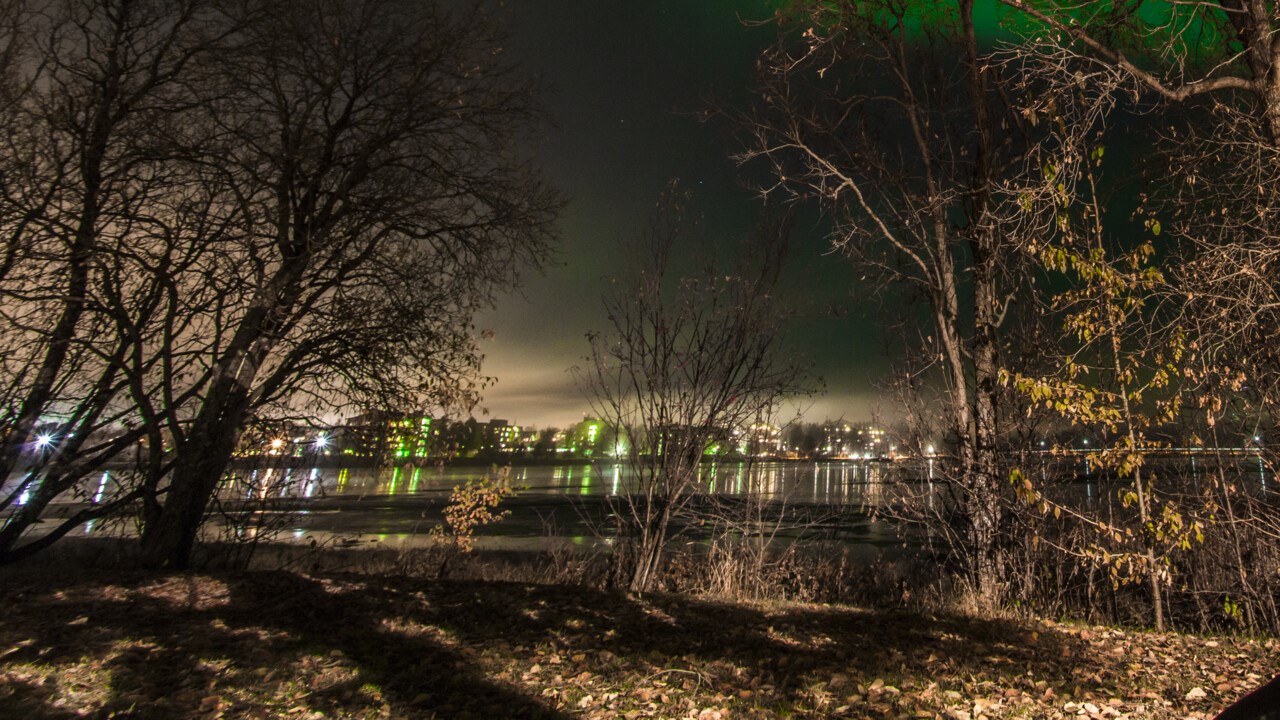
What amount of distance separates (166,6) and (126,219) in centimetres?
269

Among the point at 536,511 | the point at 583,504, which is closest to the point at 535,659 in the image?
the point at 583,504

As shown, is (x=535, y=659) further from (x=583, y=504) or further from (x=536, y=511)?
(x=536, y=511)

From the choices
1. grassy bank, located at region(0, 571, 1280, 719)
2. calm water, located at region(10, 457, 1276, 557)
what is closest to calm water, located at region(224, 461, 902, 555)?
calm water, located at region(10, 457, 1276, 557)

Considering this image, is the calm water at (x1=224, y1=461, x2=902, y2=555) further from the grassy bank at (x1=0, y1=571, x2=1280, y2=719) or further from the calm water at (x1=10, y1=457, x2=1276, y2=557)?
the grassy bank at (x1=0, y1=571, x2=1280, y2=719)

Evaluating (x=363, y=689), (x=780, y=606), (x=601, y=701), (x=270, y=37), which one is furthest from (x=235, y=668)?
(x=270, y=37)

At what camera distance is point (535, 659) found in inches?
193

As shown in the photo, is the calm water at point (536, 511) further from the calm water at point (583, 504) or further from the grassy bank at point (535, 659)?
the grassy bank at point (535, 659)

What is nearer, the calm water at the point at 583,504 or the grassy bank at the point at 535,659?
the grassy bank at the point at 535,659

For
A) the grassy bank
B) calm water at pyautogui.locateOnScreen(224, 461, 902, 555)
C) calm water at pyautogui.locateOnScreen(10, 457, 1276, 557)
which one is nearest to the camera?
the grassy bank

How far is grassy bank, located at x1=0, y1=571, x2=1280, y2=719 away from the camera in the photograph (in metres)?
4.04

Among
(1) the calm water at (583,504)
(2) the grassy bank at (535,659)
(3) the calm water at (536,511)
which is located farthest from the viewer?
(3) the calm water at (536,511)

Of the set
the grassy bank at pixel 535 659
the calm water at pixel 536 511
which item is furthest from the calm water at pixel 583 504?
the grassy bank at pixel 535 659

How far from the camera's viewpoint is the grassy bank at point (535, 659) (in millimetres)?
4039

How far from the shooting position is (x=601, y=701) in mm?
4172
